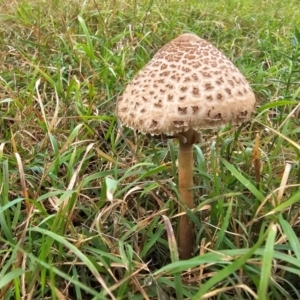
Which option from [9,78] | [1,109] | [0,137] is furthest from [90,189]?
[9,78]

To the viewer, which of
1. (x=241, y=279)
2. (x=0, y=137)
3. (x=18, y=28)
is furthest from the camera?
(x=18, y=28)

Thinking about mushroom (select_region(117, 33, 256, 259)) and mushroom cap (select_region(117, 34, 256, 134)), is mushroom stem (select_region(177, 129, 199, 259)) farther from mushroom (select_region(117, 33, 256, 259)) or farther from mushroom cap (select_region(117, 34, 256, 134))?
mushroom cap (select_region(117, 34, 256, 134))

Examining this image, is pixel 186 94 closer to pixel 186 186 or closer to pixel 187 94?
pixel 187 94

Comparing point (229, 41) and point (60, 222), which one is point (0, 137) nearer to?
point (60, 222)

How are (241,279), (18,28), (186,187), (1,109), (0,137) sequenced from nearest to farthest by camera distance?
(241,279)
(186,187)
(0,137)
(1,109)
(18,28)

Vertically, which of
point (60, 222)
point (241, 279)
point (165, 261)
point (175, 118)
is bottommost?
point (165, 261)

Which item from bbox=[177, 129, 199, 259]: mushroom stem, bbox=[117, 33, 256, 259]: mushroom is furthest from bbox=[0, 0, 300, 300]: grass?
bbox=[117, 33, 256, 259]: mushroom

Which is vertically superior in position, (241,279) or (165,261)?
(241,279)

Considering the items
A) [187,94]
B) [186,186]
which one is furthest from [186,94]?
[186,186]
